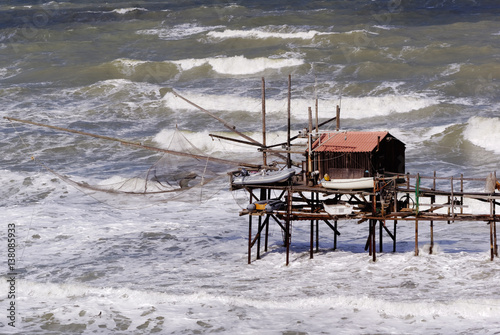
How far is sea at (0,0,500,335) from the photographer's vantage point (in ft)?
78.0

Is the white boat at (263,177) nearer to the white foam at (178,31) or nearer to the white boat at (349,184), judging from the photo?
the white boat at (349,184)

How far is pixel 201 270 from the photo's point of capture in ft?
92.5

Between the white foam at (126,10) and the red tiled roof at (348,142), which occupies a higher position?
the white foam at (126,10)

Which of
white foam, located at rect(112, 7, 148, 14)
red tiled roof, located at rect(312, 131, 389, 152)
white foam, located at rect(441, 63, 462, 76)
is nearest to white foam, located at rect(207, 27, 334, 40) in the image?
white foam, located at rect(441, 63, 462, 76)

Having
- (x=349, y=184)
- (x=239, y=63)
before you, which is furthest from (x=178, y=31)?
(x=349, y=184)

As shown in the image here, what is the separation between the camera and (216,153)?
50.8 m

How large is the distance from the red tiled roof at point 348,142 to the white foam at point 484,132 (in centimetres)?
2326

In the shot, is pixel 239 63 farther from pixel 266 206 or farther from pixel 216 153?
pixel 266 206

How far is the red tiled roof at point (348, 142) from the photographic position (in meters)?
26.4

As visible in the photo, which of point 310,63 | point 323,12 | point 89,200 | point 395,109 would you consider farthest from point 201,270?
point 323,12

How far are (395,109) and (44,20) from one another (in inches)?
2327

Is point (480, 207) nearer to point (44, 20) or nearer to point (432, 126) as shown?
point (432, 126)

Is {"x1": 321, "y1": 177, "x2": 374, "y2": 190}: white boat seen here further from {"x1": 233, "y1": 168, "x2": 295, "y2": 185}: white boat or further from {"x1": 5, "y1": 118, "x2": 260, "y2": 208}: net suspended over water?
{"x1": 5, "y1": 118, "x2": 260, "y2": 208}: net suspended over water

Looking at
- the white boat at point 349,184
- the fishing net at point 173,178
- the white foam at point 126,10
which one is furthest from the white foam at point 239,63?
the white boat at point 349,184
